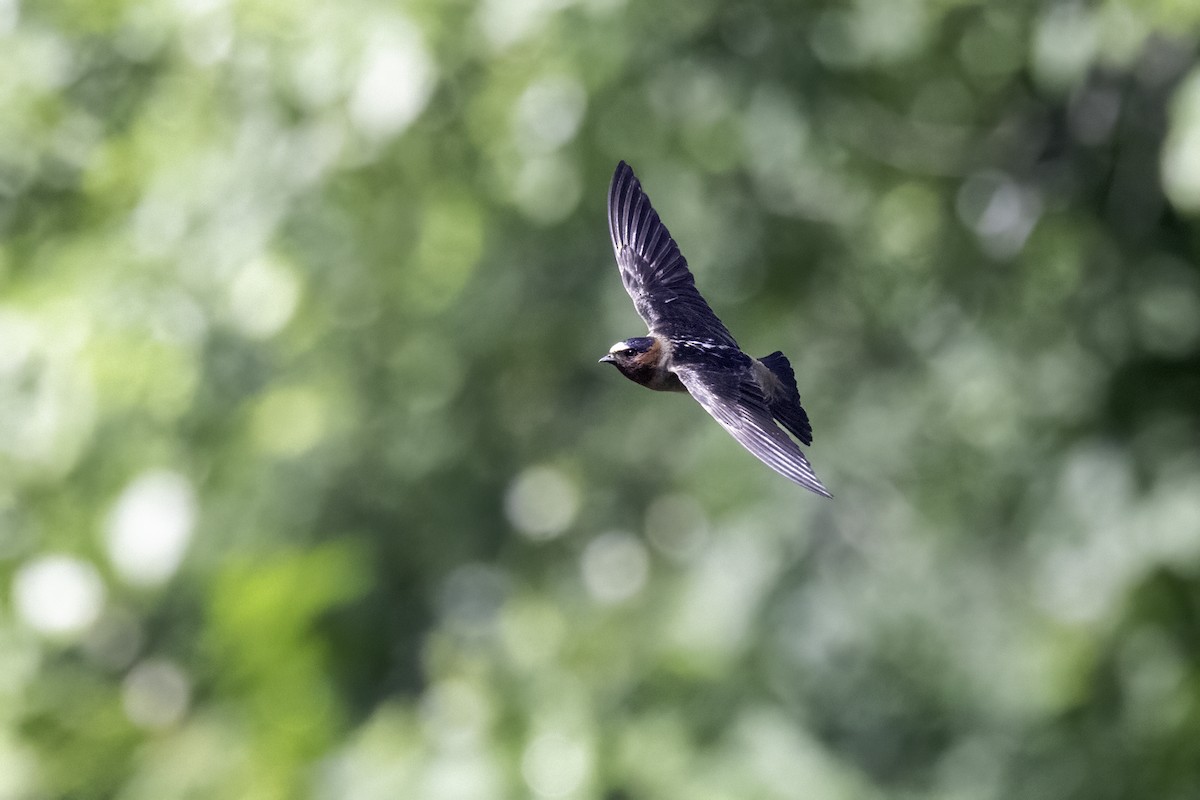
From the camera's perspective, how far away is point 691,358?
6.91 feet

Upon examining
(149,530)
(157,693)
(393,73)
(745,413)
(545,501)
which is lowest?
(745,413)

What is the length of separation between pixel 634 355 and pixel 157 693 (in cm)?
378

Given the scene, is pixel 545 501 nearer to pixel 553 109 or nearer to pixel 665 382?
pixel 553 109

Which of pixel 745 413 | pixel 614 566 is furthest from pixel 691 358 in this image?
pixel 614 566

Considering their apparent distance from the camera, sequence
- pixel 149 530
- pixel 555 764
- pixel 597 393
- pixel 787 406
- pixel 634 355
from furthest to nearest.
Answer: pixel 597 393 < pixel 149 530 < pixel 555 764 < pixel 787 406 < pixel 634 355

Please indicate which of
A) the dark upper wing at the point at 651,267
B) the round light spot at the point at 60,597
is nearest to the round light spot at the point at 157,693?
the round light spot at the point at 60,597

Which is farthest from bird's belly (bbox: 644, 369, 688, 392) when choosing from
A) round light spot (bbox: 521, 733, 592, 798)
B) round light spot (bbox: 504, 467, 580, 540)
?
round light spot (bbox: 504, 467, 580, 540)

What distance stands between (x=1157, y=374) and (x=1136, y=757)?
1818mm

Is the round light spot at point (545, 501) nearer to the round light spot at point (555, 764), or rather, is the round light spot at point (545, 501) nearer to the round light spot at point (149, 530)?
the round light spot at point (149, 530)

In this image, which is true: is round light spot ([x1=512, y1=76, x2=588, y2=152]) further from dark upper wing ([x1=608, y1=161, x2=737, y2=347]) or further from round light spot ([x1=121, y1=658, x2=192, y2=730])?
dark upper wing ([x1=608, y1=161, x2=737, y2=347])

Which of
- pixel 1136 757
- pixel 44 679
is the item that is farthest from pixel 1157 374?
pixel 44 679

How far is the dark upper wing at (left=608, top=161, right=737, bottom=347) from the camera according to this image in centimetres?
234

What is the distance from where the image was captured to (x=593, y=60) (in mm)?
→ 5586

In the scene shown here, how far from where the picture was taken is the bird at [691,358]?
1892 millimetres
